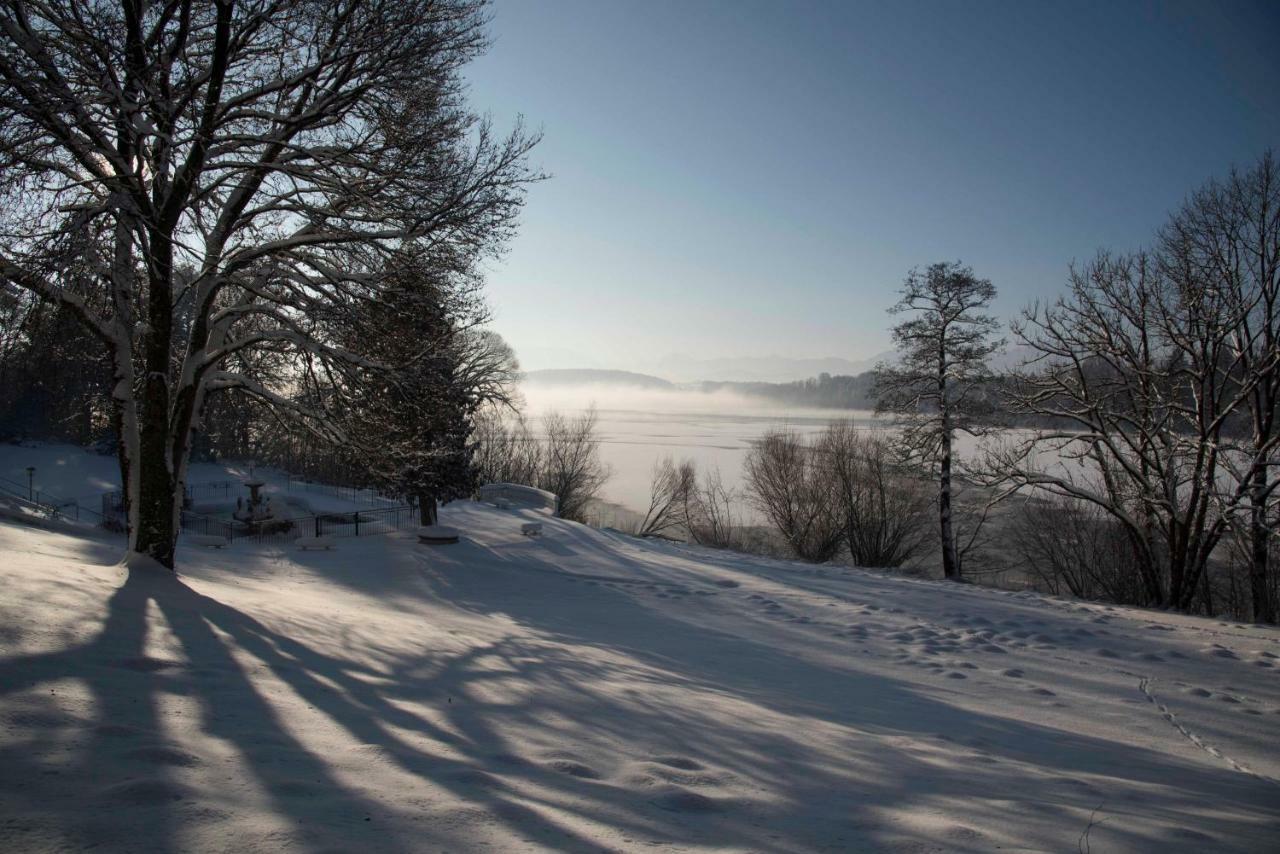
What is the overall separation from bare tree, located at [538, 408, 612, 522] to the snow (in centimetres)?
3348

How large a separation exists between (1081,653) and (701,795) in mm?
9541

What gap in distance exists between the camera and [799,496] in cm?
3422

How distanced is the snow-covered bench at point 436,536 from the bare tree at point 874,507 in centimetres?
1854

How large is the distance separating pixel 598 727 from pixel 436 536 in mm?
16129

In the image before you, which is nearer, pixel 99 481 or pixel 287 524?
pixel 287 524

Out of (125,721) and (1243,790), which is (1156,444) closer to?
(1243,790)

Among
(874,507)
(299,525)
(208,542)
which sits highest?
(874,507)

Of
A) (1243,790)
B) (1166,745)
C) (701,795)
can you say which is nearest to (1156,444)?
(1166,745)

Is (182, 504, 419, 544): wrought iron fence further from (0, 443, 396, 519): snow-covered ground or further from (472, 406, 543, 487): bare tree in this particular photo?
(472, 406, 543, 487): bare tree

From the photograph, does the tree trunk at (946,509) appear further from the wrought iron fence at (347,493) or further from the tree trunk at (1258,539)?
the wrought iron fence at (347,493)

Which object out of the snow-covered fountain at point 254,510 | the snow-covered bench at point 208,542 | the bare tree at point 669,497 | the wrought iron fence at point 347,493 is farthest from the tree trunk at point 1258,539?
the wrought iron fence at point 347,493

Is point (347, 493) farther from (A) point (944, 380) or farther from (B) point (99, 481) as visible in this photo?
(A) point (944, 380)

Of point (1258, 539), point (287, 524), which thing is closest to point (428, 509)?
point (287, 524)

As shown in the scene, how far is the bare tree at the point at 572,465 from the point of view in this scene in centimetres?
4619
